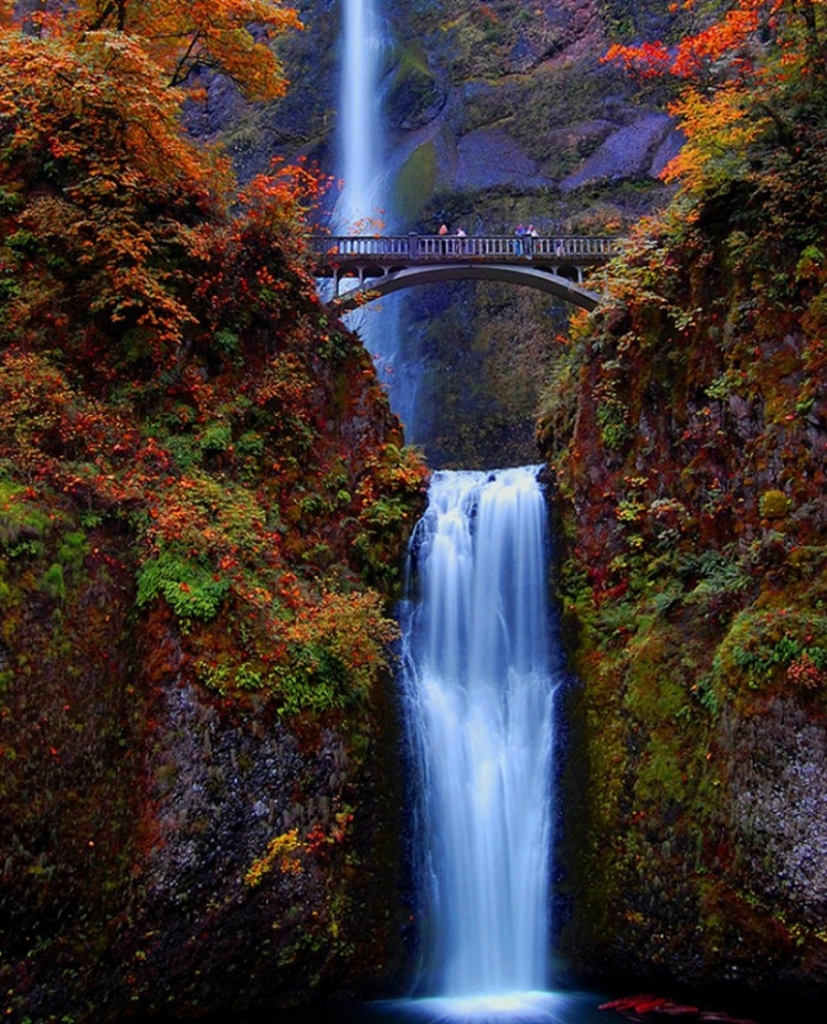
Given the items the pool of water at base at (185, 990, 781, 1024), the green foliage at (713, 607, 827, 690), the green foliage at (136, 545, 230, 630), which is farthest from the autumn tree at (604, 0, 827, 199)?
the pool of water at base at (185, 990, 781, 1024)

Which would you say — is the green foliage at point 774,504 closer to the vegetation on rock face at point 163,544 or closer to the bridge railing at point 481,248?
the vegetation on rock face at point 163,544

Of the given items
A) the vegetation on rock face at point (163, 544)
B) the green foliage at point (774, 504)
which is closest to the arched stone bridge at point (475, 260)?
the vegetation on rock face at point (163, 544)

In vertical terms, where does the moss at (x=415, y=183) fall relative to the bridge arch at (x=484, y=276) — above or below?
above

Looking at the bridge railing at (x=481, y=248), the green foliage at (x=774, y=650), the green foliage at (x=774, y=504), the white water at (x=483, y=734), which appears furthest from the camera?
the bridge railing at (x=481, y=248)

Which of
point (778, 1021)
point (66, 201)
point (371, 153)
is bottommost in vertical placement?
point (778, 1021)

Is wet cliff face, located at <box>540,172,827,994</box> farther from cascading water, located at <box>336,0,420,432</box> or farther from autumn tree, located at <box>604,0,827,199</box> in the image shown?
cascading water, located at <box>336,0,420,432</box>

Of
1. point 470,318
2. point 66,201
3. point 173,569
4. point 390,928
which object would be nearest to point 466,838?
point 390,928

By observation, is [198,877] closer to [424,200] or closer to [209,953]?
[209,953]
